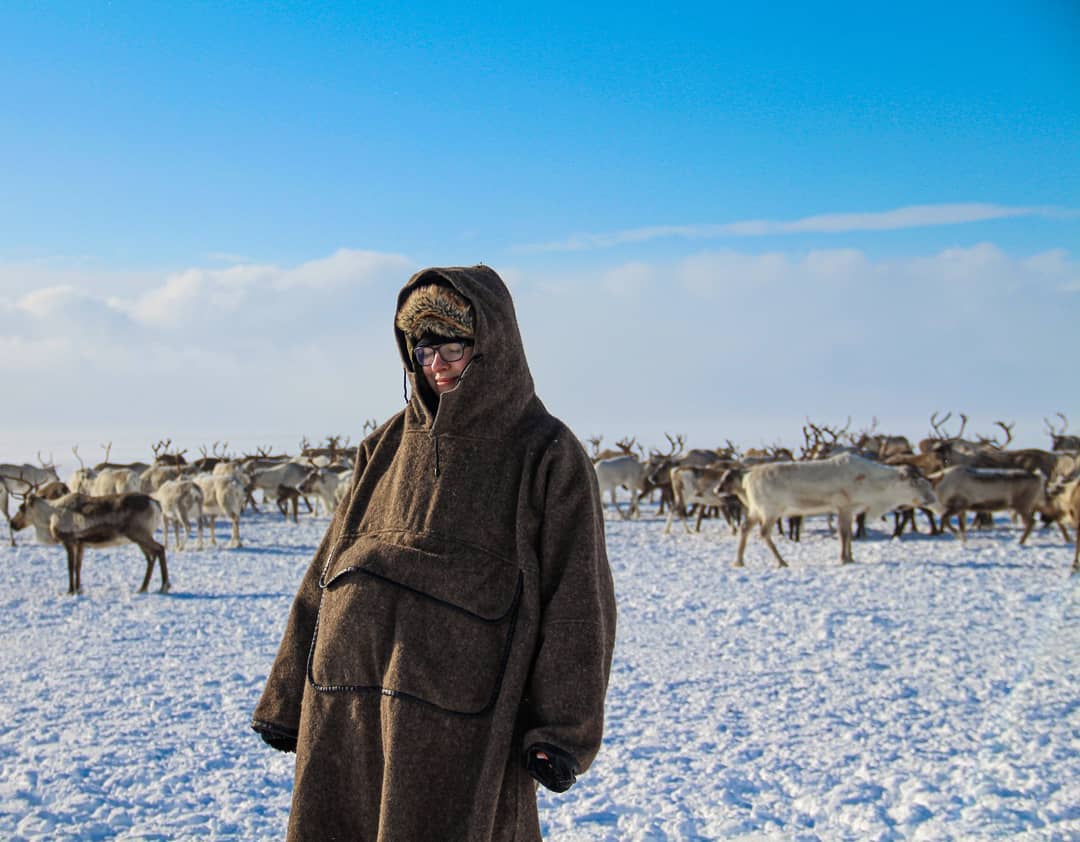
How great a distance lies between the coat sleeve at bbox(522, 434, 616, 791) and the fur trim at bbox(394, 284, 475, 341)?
16.5 inches

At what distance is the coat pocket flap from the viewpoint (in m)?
2.22

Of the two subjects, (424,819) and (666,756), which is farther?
(666,756)

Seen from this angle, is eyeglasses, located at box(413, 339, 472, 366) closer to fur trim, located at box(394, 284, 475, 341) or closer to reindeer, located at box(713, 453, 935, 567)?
fur trim, located at box(394, 284, 475, 341)

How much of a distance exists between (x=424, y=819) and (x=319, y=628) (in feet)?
1.93

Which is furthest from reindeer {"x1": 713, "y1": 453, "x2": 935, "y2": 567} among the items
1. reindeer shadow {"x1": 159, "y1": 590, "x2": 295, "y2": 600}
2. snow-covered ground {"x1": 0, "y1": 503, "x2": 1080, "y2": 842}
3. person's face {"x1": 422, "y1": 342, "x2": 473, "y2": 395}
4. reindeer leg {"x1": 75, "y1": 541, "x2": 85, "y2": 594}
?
person's face {"x1": 422, "y1": 342, "x2": 473, "y2": 395}

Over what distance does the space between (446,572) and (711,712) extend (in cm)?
419

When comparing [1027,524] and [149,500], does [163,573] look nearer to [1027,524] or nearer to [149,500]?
[149,500]

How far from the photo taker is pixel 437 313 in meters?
2.39

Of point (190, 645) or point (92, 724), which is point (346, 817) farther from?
point (190, 645)

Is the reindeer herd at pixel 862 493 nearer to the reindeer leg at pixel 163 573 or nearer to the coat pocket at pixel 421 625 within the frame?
the reindeer leg at pixel 163 573

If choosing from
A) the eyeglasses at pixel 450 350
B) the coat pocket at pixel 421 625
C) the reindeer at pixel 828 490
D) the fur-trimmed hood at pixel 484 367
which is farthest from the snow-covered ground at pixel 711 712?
the eyeglasses at pixel 450 350

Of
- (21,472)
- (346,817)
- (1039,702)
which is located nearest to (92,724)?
(346,817)

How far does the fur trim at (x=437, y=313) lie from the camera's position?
2373 mm

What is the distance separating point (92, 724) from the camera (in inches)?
221
